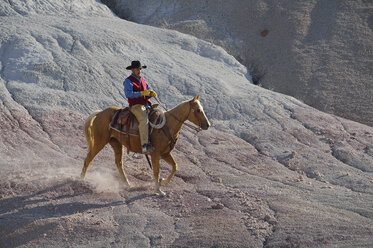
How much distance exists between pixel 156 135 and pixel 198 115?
101 cm

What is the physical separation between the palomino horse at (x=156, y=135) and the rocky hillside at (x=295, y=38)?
10979mm

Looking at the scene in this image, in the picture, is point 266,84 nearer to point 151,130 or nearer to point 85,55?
point 85,55

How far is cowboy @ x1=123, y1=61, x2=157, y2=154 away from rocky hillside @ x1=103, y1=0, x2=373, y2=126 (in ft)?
37.3

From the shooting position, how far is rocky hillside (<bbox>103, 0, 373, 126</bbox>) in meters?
19.5

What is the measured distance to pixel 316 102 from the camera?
1898 centimetres

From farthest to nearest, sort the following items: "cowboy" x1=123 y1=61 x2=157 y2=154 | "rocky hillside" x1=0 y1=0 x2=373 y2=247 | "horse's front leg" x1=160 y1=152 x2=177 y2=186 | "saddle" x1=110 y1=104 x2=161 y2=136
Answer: "horse's front leg" x1=160 y1=152 x2=177 y2=186 < "saddle" x1=110 y1=104 x2=161 y2=136 < "cowboy" x1=123 y1=61 x2=157 y2=154 < "rocky hillside" x1=0 y1=0 x2=373 y2=247

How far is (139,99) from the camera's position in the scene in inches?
376

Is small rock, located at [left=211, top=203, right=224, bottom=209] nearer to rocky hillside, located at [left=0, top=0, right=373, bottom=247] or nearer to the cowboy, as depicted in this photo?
rocky hillside, located at [left=0, top=0, right=373, bottom=247]

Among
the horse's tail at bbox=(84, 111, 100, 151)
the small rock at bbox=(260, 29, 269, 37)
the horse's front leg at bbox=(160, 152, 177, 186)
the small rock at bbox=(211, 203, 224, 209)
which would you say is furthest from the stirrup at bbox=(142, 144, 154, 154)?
the small rock at bbox=(260, 29, 269, 37)

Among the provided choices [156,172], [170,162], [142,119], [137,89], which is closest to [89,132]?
[142,119]

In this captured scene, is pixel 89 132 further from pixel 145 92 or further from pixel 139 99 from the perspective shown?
pixel 145 92

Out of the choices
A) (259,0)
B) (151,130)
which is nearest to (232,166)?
(151,130)

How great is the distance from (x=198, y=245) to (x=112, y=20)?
50.2 ft

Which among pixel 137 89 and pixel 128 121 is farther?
pixel 128 121
